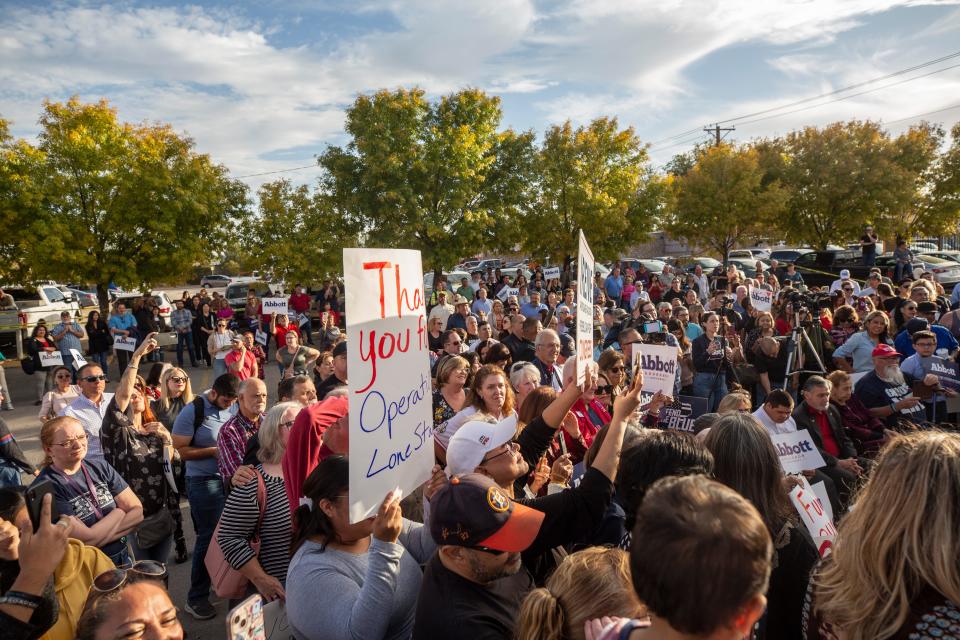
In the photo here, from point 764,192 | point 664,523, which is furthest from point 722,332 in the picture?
point 764,192

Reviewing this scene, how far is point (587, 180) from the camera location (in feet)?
85.0

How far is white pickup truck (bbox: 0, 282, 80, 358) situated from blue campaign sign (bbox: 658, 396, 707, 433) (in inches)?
717

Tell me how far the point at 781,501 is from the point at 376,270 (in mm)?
2058

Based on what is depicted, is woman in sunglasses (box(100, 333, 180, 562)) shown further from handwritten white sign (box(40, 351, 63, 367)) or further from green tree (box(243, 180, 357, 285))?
green tree (box(243, 180, 357, 285))

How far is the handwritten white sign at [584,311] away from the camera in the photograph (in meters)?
3.39

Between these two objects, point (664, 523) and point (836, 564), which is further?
point (836, 564)

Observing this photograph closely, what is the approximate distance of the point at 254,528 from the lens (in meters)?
3.44

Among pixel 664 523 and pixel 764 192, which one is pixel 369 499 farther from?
pixel 764 192

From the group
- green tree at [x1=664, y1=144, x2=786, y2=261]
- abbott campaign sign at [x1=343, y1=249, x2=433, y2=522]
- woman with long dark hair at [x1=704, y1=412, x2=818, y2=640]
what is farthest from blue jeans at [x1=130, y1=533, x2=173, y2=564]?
green tree at [x1=664, y1=144, x2=786, y2=261]

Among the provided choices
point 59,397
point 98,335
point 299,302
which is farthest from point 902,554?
point 299,302

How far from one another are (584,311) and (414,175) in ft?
66.9

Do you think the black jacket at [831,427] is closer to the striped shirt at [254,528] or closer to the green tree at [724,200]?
the striped shirt at [254,528]

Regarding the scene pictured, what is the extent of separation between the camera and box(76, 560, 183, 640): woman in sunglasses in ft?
7.00

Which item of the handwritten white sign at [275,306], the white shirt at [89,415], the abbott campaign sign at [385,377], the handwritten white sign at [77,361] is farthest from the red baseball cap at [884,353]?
the handwritten white sign at [275,306]
